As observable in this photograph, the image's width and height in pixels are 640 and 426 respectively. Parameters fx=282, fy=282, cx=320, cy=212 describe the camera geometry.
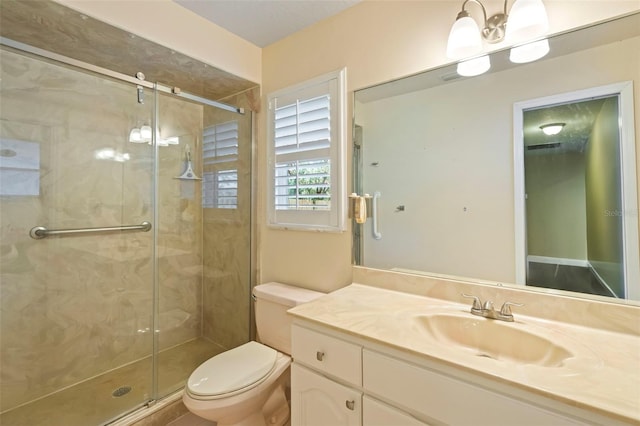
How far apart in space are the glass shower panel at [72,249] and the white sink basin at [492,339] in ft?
5.63

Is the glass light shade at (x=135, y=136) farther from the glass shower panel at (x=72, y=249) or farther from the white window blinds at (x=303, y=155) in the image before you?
Result: the white window blinds at (x=303, y=155)

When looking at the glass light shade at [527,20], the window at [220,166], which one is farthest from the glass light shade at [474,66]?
the window at [220,166]

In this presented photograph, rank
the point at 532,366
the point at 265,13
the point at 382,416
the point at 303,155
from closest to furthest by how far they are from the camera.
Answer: the point at 532,366, the point at 382,416, the point at 265,13, the point at 303,155

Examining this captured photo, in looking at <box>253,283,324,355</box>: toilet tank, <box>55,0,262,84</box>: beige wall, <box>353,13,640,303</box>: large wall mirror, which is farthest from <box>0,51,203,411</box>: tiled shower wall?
<box>353,13,640,303</box>: large wall mirror

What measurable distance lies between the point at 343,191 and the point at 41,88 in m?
1.92

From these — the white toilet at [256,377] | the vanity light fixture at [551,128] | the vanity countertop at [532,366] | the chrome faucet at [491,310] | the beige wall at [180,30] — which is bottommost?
the white toilet at [256,377]

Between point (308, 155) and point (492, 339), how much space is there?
1287 millimetres

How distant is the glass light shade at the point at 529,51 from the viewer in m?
1.09

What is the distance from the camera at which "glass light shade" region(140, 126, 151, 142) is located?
202 cm

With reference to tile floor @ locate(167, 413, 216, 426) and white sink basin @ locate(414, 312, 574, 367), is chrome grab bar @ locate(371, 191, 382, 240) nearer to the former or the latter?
white sink basin @ locate(414, 312, 574, 367)

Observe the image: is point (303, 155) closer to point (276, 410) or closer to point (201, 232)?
point (201, 232)

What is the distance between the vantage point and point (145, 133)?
204 cm

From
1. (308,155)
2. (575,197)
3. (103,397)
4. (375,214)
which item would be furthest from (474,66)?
(103,397)

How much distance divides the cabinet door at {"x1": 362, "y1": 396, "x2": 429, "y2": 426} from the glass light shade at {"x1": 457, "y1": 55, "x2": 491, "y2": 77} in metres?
1.36
